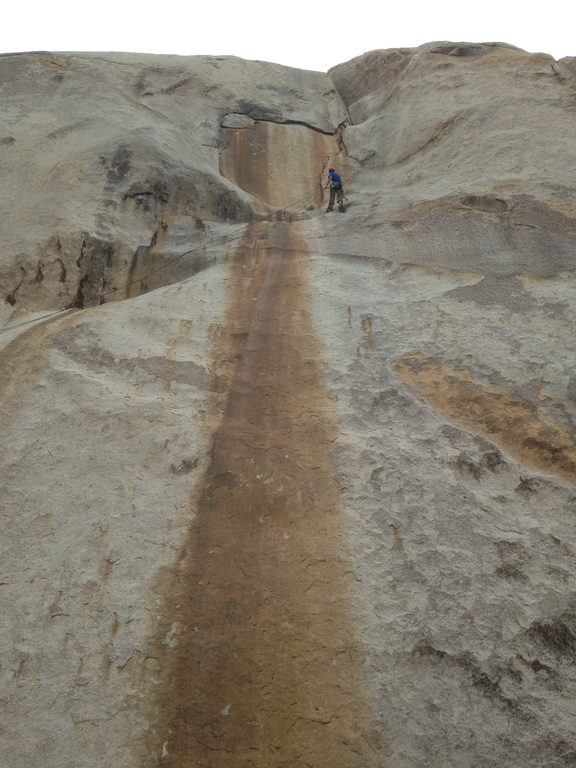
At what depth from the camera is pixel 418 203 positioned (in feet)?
28.8

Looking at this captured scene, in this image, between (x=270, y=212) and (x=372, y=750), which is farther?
(x=270, y=212)

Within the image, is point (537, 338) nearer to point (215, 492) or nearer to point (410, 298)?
point (410, 298)

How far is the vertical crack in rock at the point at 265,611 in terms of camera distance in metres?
3.48

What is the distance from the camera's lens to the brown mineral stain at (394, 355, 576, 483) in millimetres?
5035

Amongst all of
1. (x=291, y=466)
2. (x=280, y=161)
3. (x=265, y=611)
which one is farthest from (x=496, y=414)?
(x=280, y=161)

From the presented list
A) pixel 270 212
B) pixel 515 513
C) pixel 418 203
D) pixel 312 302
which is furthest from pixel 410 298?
pixel 270 212

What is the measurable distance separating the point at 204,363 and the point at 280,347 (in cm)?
87

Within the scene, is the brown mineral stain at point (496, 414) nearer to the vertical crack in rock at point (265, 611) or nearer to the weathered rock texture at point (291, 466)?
the weathered rock texture at point (291, 466)

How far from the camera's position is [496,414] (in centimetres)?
543

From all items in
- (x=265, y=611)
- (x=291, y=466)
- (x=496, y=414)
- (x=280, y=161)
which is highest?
(x=280, y=161)

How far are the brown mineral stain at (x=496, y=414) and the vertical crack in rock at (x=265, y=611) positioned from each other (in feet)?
3.51

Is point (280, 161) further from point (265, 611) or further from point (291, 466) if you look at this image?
point (265, 611)

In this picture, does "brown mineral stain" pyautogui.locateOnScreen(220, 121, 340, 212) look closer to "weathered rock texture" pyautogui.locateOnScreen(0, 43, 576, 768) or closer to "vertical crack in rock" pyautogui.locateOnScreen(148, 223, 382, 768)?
"weathered rock texture" pyautogui.locateOnScreen(0, 43, 576, 768)

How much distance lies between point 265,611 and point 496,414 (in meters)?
2.85
